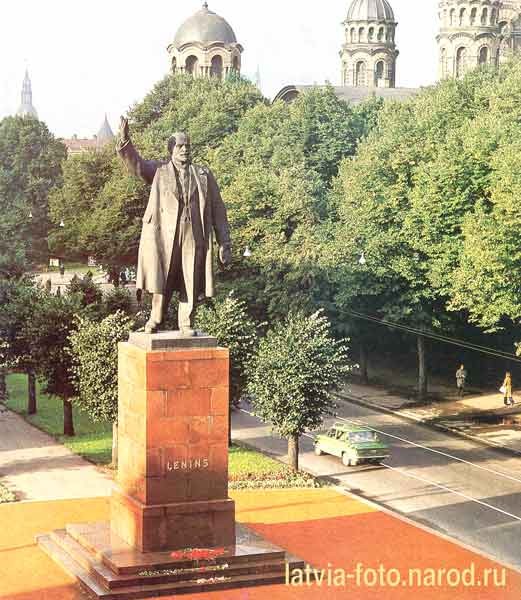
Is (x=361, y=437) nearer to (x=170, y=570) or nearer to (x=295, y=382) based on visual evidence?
(x=295, y=382)

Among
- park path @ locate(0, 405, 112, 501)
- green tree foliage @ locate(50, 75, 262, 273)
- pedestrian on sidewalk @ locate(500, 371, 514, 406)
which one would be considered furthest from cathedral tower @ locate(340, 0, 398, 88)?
park path @ locate(0, 405, 112, 501)

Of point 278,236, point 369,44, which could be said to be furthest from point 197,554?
point 369,44

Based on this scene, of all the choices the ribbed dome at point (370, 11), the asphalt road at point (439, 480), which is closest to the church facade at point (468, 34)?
the ribbed dome at point (370, 11)

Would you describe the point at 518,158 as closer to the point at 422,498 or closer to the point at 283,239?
the point at 283,239

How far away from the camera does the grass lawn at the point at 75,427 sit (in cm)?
3978

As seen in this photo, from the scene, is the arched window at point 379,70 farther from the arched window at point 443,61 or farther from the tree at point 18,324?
the tree at point 18,324

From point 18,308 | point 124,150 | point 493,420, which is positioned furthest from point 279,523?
point 493,420

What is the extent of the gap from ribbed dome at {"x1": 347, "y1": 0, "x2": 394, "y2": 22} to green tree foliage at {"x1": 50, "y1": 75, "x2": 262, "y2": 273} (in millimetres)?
41578

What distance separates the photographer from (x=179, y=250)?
24.8 m

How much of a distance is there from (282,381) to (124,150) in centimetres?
1388

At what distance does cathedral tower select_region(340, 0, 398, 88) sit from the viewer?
13412 centimetres

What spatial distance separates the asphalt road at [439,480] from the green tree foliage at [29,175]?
4035 cm

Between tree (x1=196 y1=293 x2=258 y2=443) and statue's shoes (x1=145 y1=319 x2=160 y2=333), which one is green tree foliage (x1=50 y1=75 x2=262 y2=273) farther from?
statue's shoes (x1=145 y1=319 x2=160 y2=333)

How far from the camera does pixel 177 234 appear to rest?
2466 centimetres
